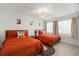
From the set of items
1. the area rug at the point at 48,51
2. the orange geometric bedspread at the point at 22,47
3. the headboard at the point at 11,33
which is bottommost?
the area rug at the point at 48,51

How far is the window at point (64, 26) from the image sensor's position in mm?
1574

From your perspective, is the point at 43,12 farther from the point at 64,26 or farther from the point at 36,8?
the point at 64,26

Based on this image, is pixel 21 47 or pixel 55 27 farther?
pixel 55 27

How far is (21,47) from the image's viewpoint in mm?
1402

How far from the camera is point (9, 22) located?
155 cm

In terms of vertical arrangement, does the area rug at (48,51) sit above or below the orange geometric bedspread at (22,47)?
below

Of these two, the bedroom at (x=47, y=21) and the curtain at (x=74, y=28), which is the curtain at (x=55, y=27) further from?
the curtain at (x=74, y=28)

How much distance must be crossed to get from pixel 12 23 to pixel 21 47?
0.39 meters

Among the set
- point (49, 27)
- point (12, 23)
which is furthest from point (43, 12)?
point (12, 23)

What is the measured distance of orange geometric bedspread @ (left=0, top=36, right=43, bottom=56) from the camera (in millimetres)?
1366

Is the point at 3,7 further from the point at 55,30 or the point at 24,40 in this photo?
the point at 55,30

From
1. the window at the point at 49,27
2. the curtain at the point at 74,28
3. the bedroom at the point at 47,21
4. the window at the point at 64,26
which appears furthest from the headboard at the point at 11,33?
the curtain at the point at 74,28

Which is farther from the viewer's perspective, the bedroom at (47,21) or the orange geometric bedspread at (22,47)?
the bedroom at (47,21)

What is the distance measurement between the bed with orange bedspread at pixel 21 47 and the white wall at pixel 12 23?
0.15 metres
